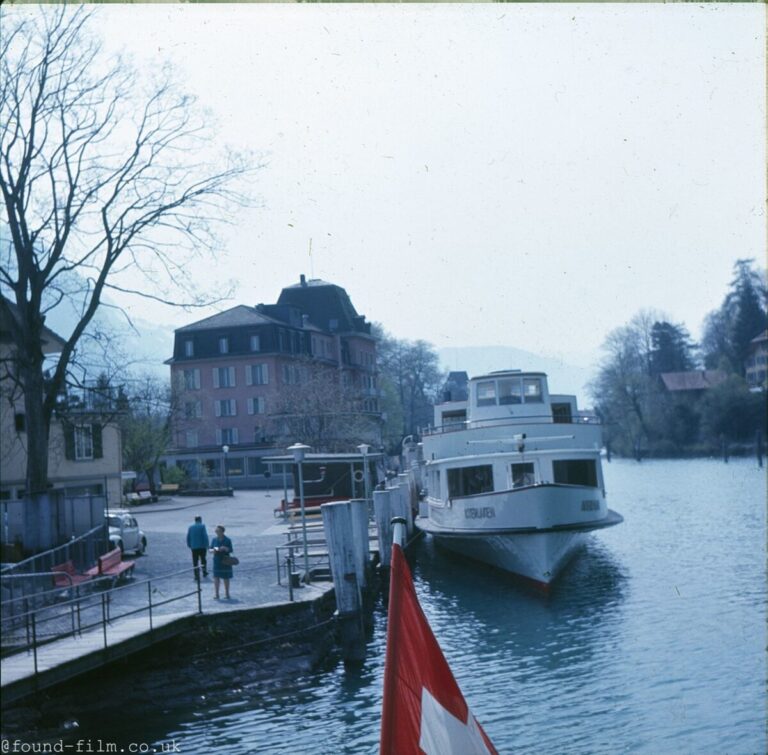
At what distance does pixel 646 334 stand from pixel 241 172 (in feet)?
17.3

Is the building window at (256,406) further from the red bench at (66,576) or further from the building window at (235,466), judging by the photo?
the red bench at (66,576)

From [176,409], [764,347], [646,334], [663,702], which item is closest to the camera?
[176,409]

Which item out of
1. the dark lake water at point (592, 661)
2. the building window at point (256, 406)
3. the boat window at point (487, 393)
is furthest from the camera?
the boat window at point (487, 393)

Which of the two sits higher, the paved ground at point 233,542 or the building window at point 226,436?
the building window at point 226,436

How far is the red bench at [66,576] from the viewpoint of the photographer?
7754 mm

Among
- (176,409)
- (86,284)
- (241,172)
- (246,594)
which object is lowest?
(246,594)

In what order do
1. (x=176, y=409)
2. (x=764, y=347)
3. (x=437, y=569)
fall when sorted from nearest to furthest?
(x=176, y=409) < (x=764, y=347) < (x=437, y=569)

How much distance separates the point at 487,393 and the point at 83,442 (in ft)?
31.3

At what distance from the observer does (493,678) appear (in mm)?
10219

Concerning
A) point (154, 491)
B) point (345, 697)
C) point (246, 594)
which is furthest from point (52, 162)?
point (345, 697)

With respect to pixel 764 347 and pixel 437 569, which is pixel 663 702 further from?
pixel 437 569

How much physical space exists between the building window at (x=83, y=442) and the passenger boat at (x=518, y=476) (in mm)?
7385

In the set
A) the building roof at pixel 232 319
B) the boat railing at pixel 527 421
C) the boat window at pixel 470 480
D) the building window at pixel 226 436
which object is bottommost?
the boat window at pixel 470 480

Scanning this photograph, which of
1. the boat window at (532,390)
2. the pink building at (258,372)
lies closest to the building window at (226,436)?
the pink building at (258,372)
